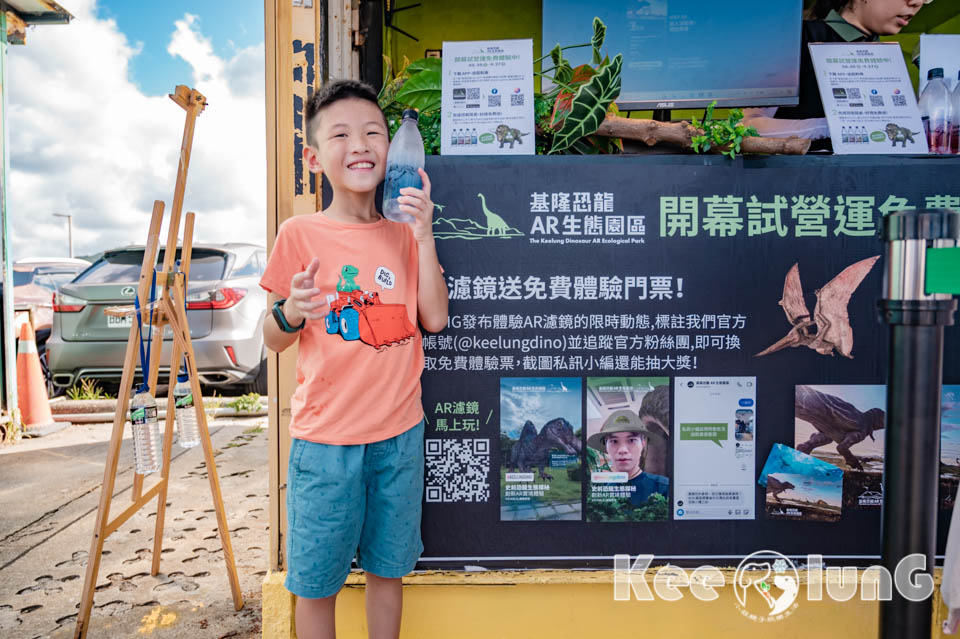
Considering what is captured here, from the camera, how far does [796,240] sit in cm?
206

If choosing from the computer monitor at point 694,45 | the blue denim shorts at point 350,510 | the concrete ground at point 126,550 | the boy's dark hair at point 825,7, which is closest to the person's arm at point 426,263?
the blue denim shorts at point 350,510

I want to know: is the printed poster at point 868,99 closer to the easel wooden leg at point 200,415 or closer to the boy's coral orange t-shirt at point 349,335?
the boy's coral orange t-shirt at point 349,335

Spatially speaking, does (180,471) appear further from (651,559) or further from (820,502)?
(820,502)

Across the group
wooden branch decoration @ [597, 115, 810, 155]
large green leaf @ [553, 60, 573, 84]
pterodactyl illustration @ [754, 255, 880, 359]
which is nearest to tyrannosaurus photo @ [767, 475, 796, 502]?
pterodactyl illustration @ [754, 255, 880, 359]

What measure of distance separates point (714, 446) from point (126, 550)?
2.96 m

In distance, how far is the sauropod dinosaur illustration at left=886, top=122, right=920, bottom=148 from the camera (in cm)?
212

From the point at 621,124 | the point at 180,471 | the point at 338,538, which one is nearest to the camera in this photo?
the point at 338,538

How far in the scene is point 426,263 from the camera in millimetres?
1727

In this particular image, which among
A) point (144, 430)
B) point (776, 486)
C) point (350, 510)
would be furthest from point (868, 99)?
point (144, 430)

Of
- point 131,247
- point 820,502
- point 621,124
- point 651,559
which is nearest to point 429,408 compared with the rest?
point 651,559

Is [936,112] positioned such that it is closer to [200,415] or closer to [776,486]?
[776,486]

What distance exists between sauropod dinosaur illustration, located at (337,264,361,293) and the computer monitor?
188 cm

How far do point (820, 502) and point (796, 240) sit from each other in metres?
0.93

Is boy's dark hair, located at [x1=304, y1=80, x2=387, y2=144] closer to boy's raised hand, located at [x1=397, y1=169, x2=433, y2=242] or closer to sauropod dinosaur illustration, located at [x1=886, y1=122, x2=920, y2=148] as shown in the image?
boy's raised hand, located at [x1=397, y1=169, x2=433, y2=242]
